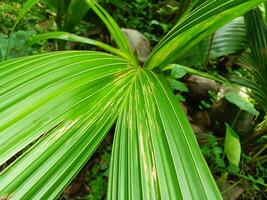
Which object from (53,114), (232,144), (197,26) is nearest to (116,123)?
(53,114)

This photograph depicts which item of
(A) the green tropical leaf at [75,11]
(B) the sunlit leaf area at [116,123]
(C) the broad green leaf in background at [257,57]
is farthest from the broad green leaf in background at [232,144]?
(A) the green tropical leaf at [75,11]

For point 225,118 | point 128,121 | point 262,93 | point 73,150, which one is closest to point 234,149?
point 262,93

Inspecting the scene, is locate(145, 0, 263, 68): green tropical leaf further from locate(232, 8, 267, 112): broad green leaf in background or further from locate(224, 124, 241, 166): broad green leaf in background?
locate(232, 8, 267, 112): broad green leaf in background

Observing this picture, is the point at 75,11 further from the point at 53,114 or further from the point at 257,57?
the point at 53,114

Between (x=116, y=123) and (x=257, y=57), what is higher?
(x=257, y=57)

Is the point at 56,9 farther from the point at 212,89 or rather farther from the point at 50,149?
the point at 50,149

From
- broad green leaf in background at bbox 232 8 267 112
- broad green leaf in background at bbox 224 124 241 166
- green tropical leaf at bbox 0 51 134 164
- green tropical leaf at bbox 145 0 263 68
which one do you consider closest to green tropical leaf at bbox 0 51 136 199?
green tropical leaf at bbox 0 51 134 164
